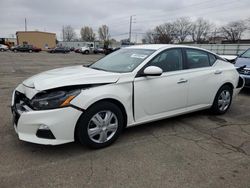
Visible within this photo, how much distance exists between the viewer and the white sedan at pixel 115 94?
263 centimetres

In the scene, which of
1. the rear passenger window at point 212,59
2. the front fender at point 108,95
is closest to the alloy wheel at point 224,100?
the rear passenger window at point 212,59

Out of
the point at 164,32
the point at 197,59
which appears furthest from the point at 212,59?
the point at 164,32

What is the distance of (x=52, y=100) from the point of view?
2.62 m

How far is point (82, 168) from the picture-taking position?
255cm

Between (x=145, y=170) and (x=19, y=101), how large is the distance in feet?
6.69

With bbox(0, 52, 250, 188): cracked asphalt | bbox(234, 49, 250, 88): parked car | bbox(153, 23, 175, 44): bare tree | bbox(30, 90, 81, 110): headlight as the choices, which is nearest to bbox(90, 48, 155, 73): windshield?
bbox(30, 90, 81, 110): headlight

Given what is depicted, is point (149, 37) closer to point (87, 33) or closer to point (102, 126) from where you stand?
point (87, 33)

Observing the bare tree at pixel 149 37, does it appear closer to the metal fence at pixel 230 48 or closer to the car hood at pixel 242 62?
the metal fence at pixel 230 48

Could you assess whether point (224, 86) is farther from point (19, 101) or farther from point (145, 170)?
point (19, 101)

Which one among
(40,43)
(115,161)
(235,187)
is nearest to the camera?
(235,187)

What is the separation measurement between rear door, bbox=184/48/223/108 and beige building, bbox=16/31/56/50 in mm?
60529

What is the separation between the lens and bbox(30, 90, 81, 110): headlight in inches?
102

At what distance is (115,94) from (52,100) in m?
0.84

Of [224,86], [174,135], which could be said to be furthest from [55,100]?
[224,86]
